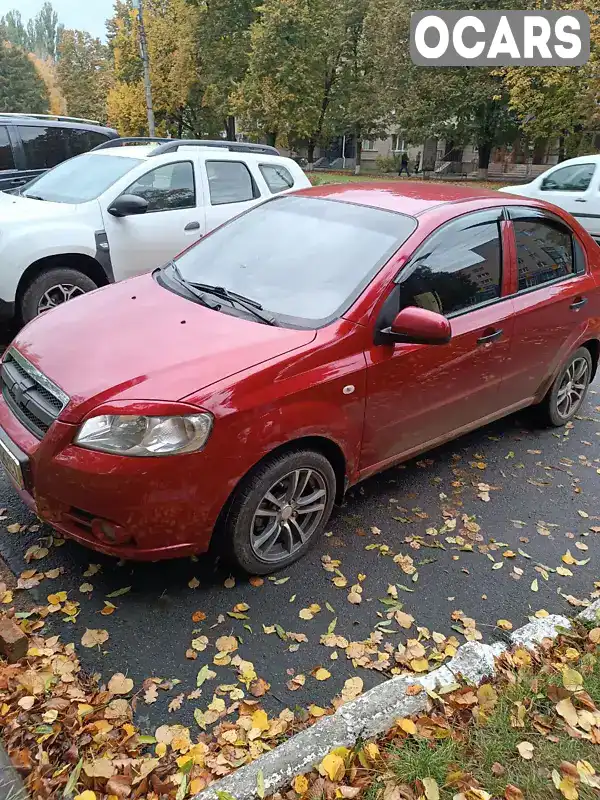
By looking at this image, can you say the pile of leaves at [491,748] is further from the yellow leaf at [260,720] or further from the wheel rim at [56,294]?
the wheel rim at [56,294]

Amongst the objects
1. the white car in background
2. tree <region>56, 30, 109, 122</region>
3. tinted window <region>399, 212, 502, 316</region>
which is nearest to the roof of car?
tinted window <region>399, 212, 502, 316</region>

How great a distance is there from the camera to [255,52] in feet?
108

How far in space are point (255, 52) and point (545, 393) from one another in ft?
110

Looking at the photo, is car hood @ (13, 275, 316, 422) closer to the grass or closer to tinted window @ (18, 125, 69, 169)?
the grass

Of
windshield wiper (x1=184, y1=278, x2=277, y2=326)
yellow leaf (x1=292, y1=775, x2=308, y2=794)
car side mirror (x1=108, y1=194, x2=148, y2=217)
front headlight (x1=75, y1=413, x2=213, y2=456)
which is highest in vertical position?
car side mirror (x1=108, y1=194, x2=148, y2=217)

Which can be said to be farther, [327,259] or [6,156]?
[6,156]

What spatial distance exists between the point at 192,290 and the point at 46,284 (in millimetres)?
2716

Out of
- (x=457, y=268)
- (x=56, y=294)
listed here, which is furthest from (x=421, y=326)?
(x=56, y=294)

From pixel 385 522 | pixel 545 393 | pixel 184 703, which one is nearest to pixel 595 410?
pixel 545 393

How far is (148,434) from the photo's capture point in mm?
2682

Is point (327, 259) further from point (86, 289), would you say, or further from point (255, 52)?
point (255, 52)

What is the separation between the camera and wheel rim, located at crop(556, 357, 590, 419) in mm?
4965

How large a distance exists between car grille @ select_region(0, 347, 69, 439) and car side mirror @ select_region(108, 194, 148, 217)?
3045 mm

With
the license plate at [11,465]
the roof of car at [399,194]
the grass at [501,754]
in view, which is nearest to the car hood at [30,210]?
the roof of car at [399,194]
